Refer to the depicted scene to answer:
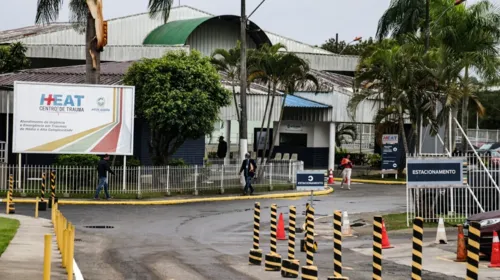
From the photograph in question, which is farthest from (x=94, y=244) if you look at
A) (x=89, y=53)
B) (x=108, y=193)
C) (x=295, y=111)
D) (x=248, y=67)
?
(x=295, y=111)

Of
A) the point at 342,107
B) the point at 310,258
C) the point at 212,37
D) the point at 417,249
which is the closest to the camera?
the point at 417,249

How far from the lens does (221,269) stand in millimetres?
16234

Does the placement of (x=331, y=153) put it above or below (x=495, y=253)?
above

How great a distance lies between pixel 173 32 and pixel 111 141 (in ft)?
89.4

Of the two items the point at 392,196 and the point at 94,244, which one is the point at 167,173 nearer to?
the point at 392,196

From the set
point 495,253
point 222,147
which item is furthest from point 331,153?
point 495,253

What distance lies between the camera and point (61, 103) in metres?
32.8

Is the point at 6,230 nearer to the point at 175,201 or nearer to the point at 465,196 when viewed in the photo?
the point at 175,201

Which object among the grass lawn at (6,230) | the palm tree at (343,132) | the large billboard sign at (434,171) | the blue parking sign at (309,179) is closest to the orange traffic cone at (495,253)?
the blue parking sign at (309,179)

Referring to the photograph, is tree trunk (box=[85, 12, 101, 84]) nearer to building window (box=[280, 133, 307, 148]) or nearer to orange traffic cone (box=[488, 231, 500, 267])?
building window (box=[280, 133, 307, 148])

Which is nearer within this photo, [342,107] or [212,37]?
[342,107]

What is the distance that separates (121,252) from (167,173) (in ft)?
47.0

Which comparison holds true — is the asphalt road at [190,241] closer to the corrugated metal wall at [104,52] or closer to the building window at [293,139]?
the building window at [293,139]

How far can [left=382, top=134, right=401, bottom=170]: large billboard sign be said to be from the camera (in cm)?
4409
